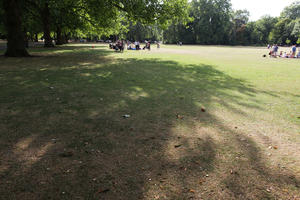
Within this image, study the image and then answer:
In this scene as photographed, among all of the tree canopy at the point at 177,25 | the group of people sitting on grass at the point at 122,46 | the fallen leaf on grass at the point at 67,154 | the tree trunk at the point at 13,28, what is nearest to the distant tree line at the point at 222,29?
the tree canopy at the point at 177,25

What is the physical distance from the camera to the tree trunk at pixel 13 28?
16516 mm

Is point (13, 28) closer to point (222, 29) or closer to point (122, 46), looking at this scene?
point (122, 46)

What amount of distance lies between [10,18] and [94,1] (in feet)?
23.5

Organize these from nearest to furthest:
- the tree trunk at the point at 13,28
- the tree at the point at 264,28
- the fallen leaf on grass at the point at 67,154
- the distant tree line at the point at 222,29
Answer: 1. the fallen leaf on grass at the point at 67,154
2. the tree trunk at the point at 13,28
3. the distant tree line at the point at 222,29
4. the tree at the point at 264,28

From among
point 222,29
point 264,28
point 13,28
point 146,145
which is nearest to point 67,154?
point 146,145

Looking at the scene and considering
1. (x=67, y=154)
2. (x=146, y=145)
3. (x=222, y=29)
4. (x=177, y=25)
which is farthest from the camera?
(x=177, y=25)

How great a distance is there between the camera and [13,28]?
1689 centimetres

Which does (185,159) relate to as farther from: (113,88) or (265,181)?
(113,88)

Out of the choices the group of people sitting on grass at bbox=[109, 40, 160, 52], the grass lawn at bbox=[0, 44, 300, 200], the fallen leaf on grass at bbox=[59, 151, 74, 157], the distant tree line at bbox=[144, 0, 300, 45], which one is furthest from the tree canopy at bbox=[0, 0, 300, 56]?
the fallen leaf on grass at bbox=[59, 151, 74, 157]

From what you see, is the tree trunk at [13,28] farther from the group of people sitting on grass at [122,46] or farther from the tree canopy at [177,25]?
the group of people sitting on grass at [122,46]

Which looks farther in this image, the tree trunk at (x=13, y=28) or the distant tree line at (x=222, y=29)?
the distant tree line at (x=222, y=29)

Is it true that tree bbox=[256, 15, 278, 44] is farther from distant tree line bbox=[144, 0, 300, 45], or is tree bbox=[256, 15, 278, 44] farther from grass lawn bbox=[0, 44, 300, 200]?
grass lawn bbox=[0, 44, 300, 200]

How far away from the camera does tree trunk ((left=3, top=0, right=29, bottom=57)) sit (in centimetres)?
1652

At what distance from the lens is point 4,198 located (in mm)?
2438
